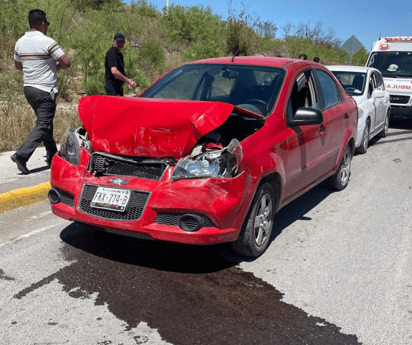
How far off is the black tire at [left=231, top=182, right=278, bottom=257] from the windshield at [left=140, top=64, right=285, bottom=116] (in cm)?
88

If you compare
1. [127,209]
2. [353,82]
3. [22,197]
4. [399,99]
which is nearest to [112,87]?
[22,197]

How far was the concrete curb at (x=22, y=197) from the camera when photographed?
17.9 feet

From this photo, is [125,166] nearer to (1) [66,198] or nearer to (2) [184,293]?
(1) [66,198]

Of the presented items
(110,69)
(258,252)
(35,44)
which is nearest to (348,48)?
(110,69)

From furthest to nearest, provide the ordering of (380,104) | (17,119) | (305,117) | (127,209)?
1. (380,104)
2. (17,119)
3. (305,117)
4. (127,209)

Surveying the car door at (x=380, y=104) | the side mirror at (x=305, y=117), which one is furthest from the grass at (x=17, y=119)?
the car door at (x=380, y=104)

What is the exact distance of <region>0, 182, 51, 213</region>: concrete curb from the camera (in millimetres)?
5445

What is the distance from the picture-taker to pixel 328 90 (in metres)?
Answer: 6.03

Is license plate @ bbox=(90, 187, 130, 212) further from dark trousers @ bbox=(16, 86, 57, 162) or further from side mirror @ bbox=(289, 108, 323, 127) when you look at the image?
dark trousers @ bbox=(16, 86, 57, 162)

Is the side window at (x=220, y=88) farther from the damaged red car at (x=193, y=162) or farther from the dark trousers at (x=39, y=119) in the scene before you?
the dark trousers at (x=39, y=119)

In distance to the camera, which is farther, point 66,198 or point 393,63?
point 393,63

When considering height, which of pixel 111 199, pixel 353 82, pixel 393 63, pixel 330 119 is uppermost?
pixel 393 63

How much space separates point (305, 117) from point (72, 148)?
6.95 ft

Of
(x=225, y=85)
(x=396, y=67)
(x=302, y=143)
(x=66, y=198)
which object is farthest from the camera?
(x=396, y=67)
